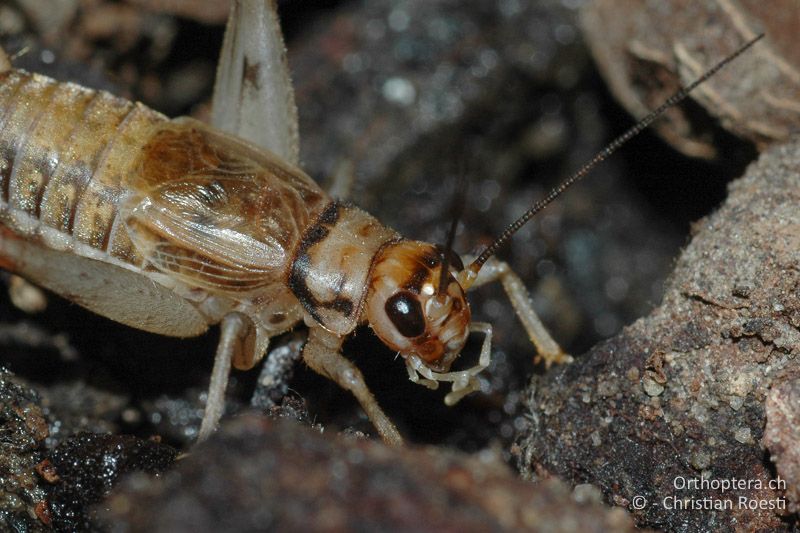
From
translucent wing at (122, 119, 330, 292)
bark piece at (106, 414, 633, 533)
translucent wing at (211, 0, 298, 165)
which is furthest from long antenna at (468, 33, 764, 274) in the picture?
translucent wing at (211, 0, 298, 165)

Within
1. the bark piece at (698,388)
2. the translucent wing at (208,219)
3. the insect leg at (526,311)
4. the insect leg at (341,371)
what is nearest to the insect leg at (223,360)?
the translucent wing at (208,219)

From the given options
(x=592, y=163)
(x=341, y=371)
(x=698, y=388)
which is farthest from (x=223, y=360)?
(x=698, y=388)

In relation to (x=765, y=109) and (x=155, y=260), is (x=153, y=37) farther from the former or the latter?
(x=765, y=109)

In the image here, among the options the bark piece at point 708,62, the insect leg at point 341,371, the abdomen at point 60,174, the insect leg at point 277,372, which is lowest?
the insect leg at point 277,372

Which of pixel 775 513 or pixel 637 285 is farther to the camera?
pixel 637 285

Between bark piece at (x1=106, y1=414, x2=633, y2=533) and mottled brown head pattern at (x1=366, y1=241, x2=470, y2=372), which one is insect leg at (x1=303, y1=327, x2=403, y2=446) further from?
bark piece at (x1=106, y1=414, x2=633, y2=533)

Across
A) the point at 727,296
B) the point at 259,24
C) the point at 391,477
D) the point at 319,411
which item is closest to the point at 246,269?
the point at 319,411

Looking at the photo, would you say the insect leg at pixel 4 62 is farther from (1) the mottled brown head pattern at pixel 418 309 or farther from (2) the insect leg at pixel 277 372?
(1) the mottled brown head pattern at pixel 418 309

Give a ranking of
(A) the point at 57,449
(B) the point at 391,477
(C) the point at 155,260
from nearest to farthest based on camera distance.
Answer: (B) the point at 391,477 → (A) the point at 57,449 → (C) the point at 155,260
